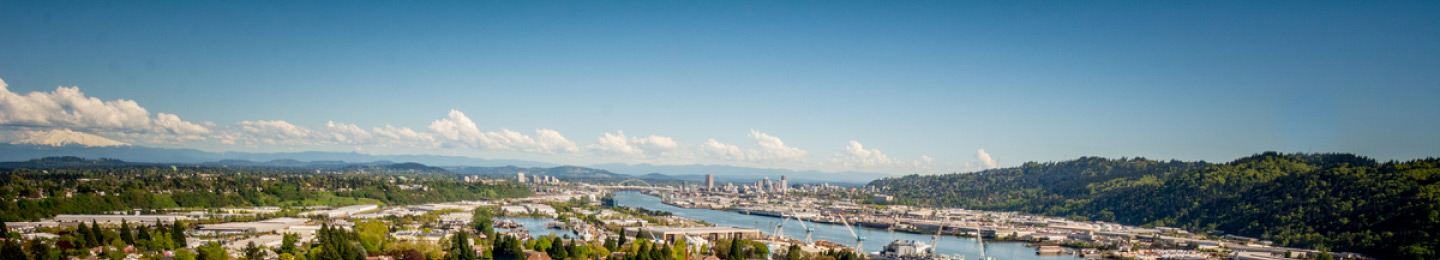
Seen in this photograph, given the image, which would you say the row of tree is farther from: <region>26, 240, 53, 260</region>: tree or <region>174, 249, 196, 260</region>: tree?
<region>174, 249, 196, 260</region>: tree

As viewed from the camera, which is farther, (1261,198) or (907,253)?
(1261,198)

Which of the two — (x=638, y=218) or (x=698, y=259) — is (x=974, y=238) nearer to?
(x=638, y=218)

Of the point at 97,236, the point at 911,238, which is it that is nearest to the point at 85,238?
the point at 97,236

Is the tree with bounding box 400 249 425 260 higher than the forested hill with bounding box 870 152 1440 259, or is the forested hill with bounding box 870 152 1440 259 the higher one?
the forested hill with bounding box 870 152 1440 259

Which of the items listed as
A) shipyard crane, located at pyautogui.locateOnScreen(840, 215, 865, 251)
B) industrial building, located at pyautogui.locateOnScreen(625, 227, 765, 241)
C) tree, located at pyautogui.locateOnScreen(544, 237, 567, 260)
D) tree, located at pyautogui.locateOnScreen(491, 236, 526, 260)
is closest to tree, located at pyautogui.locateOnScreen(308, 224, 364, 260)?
tree, located at pyautogui.locateOnScreen(491, 236, 526, 260)

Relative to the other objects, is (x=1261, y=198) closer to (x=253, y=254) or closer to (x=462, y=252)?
(x=462, y=252)

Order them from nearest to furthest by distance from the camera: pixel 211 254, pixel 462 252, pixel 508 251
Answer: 1. pixel 211 254
2. pixel 462 252
3. pixel 508 251

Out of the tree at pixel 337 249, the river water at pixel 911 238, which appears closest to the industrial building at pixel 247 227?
the tree at pixel 337 249

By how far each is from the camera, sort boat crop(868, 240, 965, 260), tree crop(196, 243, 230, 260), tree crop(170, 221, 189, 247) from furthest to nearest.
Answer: boat crop(868, 240, 965, 260) < tree crop(170, 221, 189, 247) < tree crop(196, 243, 230, 260)
